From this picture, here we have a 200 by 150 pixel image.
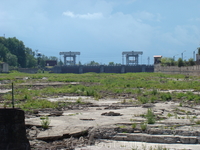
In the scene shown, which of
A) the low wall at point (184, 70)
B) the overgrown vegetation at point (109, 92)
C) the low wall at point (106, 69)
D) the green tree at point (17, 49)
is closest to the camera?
the overgrown vegetation at point (109, 92)

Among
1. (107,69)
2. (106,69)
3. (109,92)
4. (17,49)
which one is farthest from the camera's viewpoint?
(17,49)

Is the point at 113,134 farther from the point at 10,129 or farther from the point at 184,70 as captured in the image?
the point at 184,70

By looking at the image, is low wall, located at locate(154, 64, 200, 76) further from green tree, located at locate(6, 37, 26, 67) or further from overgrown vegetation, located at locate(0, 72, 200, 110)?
green tree, located at locate(6, 37, 26, 67)

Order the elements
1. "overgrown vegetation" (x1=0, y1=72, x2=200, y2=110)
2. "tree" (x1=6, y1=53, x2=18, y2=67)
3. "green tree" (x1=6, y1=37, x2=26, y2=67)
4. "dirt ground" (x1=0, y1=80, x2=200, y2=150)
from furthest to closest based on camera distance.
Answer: "green tree" (x1=6, y1=37, x2=26, y2=67)
"tree" (x1=6, y1=53, x2=18, y2=67)
"overgrown vegetation" (x1=0, y1=72, x2=200, y2=110)
"dirt ground" (x1=0, y1=80, x2=200, y2=150)

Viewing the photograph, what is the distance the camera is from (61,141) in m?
9.68

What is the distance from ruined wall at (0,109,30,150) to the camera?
24.2 ft

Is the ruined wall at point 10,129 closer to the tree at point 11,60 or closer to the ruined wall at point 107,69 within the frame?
the tree at point 11,60

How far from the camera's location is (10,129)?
745cm

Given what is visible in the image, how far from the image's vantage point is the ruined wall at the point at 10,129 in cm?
738

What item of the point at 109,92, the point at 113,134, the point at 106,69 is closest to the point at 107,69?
the point at 106,69

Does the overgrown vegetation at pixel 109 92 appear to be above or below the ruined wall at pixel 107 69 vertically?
below

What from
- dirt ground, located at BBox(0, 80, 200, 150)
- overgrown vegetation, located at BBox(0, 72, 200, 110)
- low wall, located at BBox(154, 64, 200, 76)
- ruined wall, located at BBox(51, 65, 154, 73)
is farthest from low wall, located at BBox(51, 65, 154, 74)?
dirt ground, located at BBox(0, 80, 200, 150)

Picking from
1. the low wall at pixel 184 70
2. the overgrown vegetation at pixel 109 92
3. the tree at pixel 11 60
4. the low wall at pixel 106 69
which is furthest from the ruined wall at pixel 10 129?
the low wall at pixel 106 69

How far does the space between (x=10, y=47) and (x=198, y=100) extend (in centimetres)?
11784
